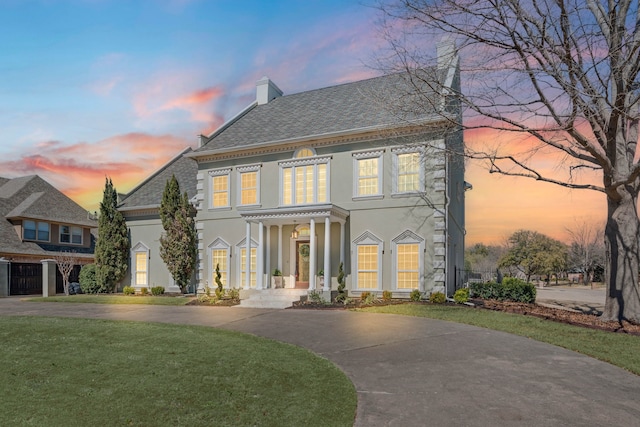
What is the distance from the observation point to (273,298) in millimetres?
18312

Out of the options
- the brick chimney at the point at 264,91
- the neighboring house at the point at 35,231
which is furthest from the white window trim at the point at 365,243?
the neighboring house at the point at 35,231

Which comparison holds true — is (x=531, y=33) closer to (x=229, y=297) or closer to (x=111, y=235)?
(x=229, y=297)

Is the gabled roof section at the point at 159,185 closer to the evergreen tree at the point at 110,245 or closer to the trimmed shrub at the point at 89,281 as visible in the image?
the evergreen tree at the point at 110,245

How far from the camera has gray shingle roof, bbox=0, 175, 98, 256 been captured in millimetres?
27644

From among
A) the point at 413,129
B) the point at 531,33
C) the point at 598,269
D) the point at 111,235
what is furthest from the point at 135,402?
the point at 598,269

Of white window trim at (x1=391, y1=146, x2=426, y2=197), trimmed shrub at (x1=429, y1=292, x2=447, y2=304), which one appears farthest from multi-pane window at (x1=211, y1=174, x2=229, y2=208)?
trimmed shrub at (x1=429, y1=292, x2=447, y2=304)

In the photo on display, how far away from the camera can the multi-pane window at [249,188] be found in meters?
21.6

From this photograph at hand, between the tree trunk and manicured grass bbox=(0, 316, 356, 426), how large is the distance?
10.9 metres

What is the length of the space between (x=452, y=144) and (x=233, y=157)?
10809mm

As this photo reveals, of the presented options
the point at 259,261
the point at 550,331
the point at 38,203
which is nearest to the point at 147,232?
the point at 259,261

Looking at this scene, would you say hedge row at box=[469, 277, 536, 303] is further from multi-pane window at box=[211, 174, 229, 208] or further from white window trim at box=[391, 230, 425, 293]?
multi-pane window at box=[211, 174, 229, 208]

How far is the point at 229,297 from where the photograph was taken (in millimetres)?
19500

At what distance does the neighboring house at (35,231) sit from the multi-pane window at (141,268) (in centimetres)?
726

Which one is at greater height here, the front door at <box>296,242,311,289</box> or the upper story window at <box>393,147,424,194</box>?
the upper story window at <box>393,147,424,194</box>
